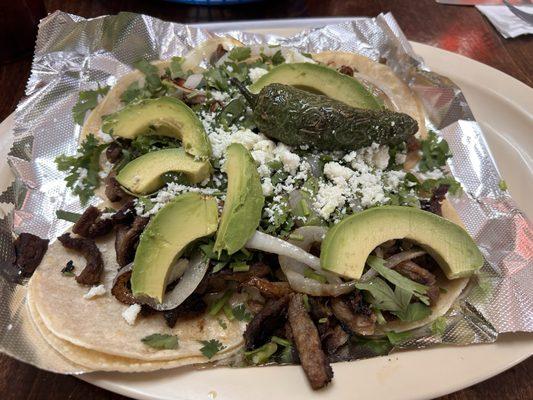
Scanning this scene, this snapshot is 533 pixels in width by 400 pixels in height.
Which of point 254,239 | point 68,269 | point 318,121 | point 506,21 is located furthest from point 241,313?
point 506,21

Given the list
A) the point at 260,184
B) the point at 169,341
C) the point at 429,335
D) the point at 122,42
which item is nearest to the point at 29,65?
the point at 122,42

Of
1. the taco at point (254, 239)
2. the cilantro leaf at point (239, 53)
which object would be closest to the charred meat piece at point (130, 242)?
the taco at point (254, 239)

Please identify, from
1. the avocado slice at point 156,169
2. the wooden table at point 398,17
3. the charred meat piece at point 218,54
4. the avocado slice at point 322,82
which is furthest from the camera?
the wooden table at point 398,17

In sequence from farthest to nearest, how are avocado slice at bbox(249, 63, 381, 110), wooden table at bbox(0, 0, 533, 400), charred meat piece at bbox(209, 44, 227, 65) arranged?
1. wooden table at bbox(0, 0, 533, 400)
2. charred meat piece at bbox(209, 44, 227, 65)
3. avocado slice at bbox(249, 63, 381, 110)

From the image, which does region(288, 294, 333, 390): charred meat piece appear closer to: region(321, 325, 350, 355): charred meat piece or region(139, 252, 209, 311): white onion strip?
region(321, 325, 350, 355): charred meat piece

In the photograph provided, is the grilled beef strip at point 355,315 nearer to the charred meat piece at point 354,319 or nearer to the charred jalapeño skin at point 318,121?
the charred meat piece at point 354,319

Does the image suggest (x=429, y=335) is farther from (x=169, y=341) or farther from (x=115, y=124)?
(x=115, y=124)

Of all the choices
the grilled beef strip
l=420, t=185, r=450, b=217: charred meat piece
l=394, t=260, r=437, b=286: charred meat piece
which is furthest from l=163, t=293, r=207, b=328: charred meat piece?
l=420, t=185, r=450, b=217: charred meat piece
